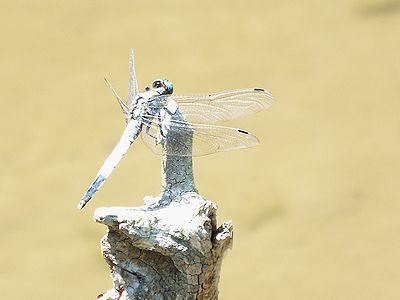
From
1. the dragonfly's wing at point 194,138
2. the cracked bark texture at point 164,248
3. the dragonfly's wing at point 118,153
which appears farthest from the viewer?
the dragonfly's wing at point 118,153

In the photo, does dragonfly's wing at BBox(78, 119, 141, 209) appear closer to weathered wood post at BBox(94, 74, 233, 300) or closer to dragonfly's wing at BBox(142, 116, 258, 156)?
dragonfly's wing at BBox(142, 116, 258, 156)

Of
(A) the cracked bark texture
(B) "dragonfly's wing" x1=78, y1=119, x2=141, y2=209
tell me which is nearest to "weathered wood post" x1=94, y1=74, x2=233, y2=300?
(A) the cracked bark texture

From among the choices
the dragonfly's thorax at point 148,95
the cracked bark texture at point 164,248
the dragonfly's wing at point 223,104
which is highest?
the dragonfly's wing at point 223,104

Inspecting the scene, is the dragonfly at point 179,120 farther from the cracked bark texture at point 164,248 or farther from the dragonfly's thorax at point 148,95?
the cracked bark texture at point 164,248

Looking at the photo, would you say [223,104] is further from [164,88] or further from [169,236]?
[169,236]

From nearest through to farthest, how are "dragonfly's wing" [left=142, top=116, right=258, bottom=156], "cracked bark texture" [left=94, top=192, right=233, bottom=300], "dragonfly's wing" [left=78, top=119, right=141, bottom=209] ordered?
1. "cracked bark texture" [left=94, top=192, right=233, bottom=300]
2. "dragonfly's wing" [left=142, top=116, right=258, bottom=156]
3. "dragonfly's wing" [left=78, top=119, right=141, bottom=209]

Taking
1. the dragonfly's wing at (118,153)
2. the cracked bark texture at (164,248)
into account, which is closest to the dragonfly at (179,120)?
the dragonfly's wing at (118,153)

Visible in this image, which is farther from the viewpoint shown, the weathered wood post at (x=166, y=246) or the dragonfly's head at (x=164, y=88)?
the dragonfly's head at (x=164, y=88)
